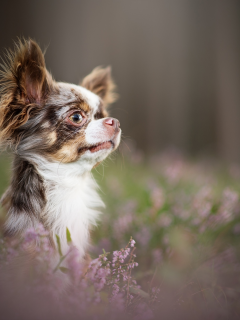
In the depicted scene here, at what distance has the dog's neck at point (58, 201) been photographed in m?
1.48

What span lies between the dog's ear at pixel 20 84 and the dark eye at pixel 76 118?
0.78 feet

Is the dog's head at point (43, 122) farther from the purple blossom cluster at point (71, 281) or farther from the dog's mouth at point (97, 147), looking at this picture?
the purple blossom cluster at point (71, 281)

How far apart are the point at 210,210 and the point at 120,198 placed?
3.66 ft

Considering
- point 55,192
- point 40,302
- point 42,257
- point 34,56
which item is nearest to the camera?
point 40,302

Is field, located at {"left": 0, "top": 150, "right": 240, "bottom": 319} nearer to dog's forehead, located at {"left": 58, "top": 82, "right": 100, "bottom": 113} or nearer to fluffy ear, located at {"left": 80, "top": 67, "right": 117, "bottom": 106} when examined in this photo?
dog's forehead, located at {"left": 58, "top": 82, "right": 100, "bottom": 113}

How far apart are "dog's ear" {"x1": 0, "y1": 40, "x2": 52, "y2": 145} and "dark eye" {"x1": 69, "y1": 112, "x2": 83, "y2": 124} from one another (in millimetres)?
238

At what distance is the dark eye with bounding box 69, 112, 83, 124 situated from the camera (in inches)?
62.8

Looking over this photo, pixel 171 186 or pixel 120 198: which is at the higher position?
pixel 171 186

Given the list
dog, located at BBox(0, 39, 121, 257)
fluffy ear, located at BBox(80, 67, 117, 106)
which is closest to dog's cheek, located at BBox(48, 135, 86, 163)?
dog, located at BBox(0, 39, 121, 257)

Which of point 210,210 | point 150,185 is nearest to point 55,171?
point 210,210

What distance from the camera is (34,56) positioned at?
1496 millimetres

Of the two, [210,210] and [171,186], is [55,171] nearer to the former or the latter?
[210,210]

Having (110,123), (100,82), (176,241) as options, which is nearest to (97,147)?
(110,123)

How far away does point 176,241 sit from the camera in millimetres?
2070
